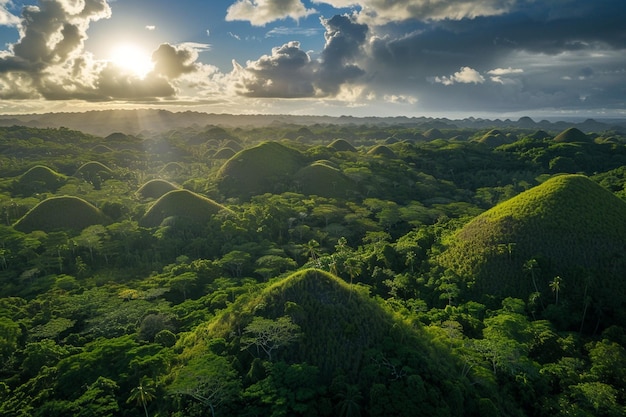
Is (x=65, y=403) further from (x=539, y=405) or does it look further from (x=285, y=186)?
(x=285, y=186)

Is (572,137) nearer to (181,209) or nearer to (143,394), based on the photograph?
(181,209)

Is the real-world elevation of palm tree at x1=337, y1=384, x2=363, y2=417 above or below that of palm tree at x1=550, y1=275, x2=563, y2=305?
below

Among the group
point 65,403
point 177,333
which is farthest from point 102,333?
point 65,403

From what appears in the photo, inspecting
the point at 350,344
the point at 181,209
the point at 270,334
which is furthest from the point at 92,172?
the point at 350,344

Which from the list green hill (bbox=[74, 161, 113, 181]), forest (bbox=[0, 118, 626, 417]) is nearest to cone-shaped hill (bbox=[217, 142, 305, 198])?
forest (bbox=[0, 118, 626, 417])

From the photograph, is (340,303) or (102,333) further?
(102,333)

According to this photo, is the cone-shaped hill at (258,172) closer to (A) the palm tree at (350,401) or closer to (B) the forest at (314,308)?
(B) the forest at (314,308)

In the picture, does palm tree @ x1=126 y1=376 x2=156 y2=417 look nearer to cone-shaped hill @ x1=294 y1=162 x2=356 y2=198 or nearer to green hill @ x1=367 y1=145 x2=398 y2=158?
cone-shaped hill @ x1=294 y1=162 x2=356 y2=198
